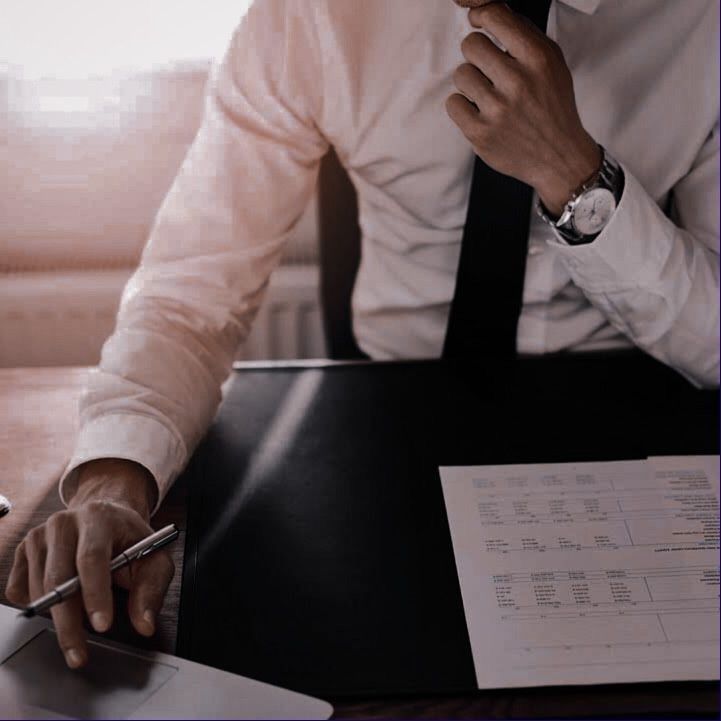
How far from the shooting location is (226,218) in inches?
36.4

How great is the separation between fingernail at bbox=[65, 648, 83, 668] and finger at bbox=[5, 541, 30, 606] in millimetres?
72

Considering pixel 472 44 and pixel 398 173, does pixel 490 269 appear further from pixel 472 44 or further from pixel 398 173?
pixel 472 44

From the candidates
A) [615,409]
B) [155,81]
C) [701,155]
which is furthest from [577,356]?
[155,81]

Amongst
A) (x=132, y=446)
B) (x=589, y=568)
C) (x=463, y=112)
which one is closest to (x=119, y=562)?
(x=132, y=446)

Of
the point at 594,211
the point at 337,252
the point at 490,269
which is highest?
the point at 594,211

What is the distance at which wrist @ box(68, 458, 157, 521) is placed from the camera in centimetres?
71

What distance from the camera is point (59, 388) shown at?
926mm

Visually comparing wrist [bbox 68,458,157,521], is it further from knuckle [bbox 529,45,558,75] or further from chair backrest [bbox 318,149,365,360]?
chair backrest [bbox 318,149,365,360]

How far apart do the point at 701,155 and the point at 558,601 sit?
54cm

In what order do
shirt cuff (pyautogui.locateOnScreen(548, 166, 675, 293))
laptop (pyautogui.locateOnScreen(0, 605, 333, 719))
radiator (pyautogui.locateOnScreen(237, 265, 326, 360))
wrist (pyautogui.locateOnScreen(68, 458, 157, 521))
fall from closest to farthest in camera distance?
laptop (pyautogui.locateOnScreen(0, 605, 333, 719))
wrist (pyautogui.locateOnScreen(68, 458, 157, 521))
shirt cuff (pyautogui.locateOnScreen(548, 166, 675, 293))
radiator (pyautogui.locateOnScreen(237, 265, 326, 360))

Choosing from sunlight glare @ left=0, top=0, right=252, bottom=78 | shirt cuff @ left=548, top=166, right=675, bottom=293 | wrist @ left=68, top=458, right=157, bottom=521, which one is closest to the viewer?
wrist @ left=68, top=458, right=157, bottom=521

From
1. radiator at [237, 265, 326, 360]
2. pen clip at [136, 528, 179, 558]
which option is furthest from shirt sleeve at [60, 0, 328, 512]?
radiator at [237, 265, 326, 360]

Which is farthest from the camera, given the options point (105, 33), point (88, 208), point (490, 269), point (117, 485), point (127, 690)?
point (88, 208)

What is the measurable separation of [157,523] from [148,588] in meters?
0.11
